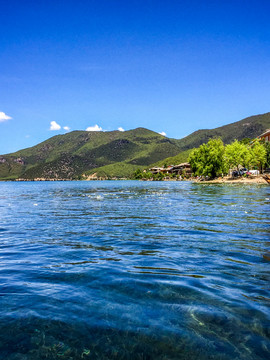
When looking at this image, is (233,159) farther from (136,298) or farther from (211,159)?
(136,298)

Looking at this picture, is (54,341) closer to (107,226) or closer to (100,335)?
(100,335)

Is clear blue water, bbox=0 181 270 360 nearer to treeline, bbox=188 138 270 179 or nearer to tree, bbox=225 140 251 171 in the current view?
tree, bbox=225 140 251 171

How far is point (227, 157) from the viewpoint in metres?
95.9

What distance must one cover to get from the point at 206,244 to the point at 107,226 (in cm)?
688

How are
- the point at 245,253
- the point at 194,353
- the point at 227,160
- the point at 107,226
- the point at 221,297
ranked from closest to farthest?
1. the point at 194,353
2. the point at 221,297
3. the point at 245,253
4. the point at 107,226
5. the point at 227,160

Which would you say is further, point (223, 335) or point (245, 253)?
point (245, 253)

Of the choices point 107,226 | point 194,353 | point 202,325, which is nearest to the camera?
point 194,353

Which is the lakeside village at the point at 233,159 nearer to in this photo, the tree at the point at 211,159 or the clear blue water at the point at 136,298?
the tree at the point at 211,159

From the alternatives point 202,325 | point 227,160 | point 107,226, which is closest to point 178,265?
→ point 202,325

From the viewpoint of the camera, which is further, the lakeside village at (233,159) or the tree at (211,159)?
the tree at (211,159)

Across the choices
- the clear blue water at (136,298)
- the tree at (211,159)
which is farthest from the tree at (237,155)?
the clear blue water at (136,298)

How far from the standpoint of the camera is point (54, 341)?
455 centimetres

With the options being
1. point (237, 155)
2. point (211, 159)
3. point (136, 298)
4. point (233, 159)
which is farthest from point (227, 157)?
point (136, 298)

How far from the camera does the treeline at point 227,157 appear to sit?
9162 centimetres
